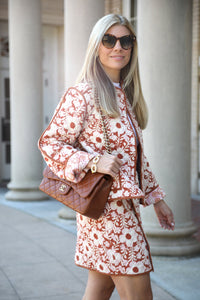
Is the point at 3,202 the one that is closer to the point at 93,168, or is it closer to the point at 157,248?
the point at 157,248

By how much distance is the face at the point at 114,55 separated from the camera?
2.47m

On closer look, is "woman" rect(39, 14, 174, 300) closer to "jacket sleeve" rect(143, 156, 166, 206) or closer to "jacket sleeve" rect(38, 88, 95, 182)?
"jacket sleeve" rect(38, 88, 95, 182)

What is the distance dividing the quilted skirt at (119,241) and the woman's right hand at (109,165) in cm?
19

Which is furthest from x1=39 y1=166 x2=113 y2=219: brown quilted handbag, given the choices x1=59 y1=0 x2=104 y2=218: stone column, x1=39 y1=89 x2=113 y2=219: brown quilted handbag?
x1=59 y1=0 x2=104 y2=218: stone column

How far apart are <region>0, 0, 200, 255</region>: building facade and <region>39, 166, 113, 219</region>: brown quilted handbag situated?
265cm

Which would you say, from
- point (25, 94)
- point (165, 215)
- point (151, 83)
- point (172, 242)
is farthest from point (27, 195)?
point (165, 215)

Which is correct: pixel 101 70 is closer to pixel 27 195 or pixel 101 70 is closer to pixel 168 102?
pixel 168 102

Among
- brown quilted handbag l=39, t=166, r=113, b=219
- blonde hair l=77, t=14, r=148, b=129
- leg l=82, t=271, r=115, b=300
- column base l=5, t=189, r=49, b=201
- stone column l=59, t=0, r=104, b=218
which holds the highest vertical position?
stone column l=59, t=0, r=104, b=218

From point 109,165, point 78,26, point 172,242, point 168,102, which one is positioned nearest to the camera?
point 109,165

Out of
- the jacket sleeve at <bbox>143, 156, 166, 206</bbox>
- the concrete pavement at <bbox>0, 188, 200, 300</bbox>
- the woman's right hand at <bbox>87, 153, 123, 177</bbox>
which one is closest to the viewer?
the woman's right hand at <bbox>87, 153, 123, 177</bbox>

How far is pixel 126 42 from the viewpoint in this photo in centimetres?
252

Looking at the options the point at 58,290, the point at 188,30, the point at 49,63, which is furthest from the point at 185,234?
the point at 49,63

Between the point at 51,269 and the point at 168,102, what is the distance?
1.95 m

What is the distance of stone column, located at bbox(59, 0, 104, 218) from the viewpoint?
6410 millimetres
